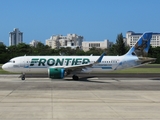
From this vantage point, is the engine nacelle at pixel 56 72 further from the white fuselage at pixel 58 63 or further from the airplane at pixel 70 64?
the white fuselage at pixel 58 63

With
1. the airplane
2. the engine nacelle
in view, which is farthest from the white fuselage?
the engine nacelle

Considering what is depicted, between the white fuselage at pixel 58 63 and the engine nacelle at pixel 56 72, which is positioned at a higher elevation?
the white fuselage at pixel 58 63

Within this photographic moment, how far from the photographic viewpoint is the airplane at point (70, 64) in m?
35.6

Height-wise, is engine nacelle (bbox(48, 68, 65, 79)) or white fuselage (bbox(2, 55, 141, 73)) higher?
white fuselage (bbox(2, 55, 141, 73))

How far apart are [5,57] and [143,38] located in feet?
174

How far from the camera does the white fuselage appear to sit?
36.3 m

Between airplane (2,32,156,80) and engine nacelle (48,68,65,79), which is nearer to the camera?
engine nacelle (48,68,65,79)

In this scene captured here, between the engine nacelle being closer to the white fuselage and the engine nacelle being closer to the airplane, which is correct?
the airplane

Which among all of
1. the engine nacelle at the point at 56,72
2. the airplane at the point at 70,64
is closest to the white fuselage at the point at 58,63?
the airplane at the point at 70,64

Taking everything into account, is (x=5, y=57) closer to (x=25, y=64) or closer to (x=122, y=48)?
(x=122, y=48)
